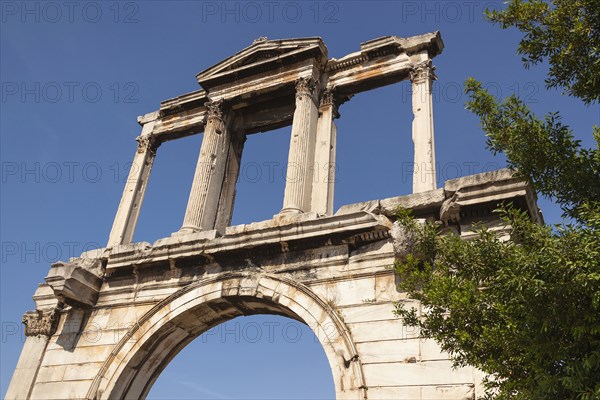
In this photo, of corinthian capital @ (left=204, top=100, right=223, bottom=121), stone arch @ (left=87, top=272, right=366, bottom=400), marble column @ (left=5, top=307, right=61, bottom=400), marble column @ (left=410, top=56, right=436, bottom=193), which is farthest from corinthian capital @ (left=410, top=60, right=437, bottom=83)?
marble column @ (left=5, top=307, right=61, bottom=400)

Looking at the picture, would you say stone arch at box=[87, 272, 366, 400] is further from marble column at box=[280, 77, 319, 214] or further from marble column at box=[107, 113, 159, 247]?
marble column at box=[107, 113, 159, 247]

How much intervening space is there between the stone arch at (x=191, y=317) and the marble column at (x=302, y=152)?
158 cm

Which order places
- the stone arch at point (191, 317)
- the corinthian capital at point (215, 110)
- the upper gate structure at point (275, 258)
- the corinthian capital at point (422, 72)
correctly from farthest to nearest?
1. the corinthian capital at point (215, 110)
2. the corinthian capital at point (422, 72)
3. the stone arch at point (191, 317)
4. the upper gate structure at point (275, 258)

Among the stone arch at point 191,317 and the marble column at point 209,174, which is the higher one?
the marble column at point 209,174

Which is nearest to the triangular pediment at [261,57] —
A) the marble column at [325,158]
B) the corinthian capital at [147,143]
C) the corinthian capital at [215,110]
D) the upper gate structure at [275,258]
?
the upper gate structure at [275,258]

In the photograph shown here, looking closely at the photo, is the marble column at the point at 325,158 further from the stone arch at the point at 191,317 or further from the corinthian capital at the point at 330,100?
the stone arch at the point at 191,317

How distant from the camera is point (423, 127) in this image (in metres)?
10.6

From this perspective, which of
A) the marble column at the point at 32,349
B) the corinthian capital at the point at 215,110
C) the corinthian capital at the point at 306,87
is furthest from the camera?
the corinthian capital at the point at 215,110

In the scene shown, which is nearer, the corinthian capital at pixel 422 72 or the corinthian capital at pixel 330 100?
the corinthian capital at pixel 422 72

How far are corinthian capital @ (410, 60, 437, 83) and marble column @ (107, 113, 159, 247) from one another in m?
6.38

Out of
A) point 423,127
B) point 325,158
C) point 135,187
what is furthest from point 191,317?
point 423,127

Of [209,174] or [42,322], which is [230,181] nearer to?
[209,174]

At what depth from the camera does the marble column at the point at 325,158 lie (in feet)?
35.4

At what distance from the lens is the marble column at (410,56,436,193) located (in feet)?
32.1
